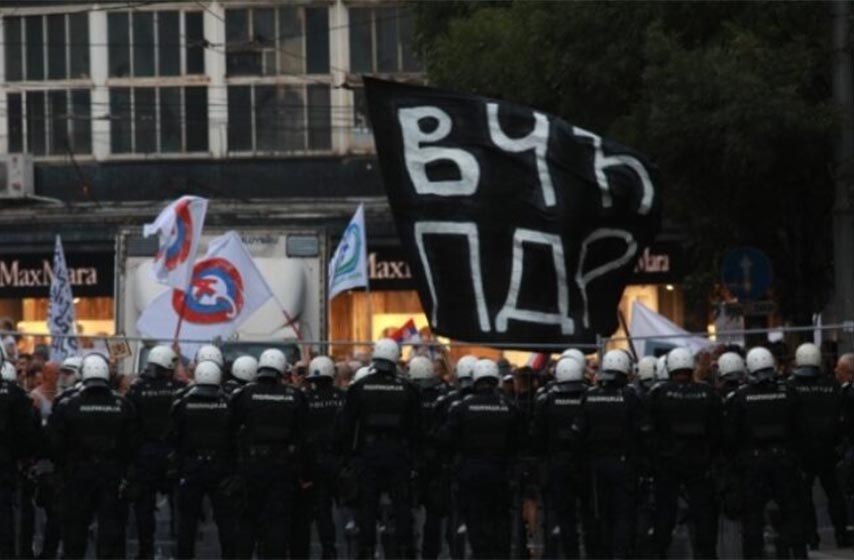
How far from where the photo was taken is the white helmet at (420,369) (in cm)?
2270

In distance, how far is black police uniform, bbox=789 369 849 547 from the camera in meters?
21.8

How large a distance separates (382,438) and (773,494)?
124 inches

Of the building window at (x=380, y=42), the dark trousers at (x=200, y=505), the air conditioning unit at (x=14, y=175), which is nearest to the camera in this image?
the dark trousers at (x=200, y=505)

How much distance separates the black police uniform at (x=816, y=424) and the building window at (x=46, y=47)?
3085 cm

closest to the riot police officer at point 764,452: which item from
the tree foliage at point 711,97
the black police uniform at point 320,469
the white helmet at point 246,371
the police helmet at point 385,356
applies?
the police helmet at point 385,356

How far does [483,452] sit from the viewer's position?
69.4 ft

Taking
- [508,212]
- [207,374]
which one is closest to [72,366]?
[207,374]

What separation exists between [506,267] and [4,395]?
13.6 ft

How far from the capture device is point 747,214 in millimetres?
31156

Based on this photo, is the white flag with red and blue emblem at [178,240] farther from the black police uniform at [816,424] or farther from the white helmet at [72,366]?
the black police uniform at [816,424]

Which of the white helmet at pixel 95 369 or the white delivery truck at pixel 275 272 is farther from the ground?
the white delivery truck at pixel 275 272

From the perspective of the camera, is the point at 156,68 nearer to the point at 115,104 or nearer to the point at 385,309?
the point at 115,104

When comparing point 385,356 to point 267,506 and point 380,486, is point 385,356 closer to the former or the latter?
point 380,486

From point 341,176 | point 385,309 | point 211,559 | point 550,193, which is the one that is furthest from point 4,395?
point 341,176
